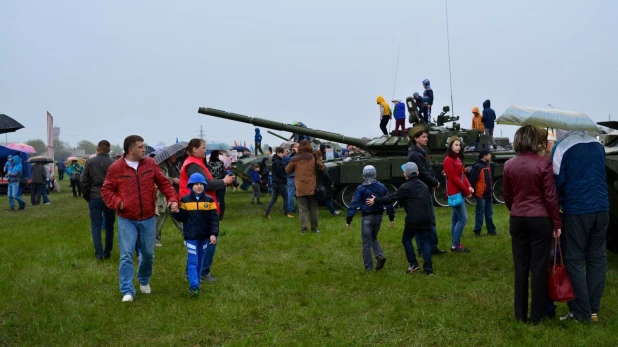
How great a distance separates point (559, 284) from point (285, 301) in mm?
2676

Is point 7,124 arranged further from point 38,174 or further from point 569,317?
point 38,174

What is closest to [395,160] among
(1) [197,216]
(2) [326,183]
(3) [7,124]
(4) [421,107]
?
(2) [326,183]

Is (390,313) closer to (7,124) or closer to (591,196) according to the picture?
(591,196)

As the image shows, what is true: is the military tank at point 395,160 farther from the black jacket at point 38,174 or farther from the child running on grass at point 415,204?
the child running on grass at point 415,204

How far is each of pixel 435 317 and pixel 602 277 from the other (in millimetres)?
1443

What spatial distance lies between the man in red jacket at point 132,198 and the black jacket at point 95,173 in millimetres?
2645

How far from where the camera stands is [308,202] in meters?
11.9

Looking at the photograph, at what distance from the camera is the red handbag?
17.8 feet

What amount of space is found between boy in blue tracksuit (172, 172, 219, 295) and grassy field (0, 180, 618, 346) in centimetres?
31

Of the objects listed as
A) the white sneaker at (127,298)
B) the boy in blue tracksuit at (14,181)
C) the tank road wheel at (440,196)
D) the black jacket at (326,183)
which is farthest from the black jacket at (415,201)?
the boy in blue tracksuit at (14,181)

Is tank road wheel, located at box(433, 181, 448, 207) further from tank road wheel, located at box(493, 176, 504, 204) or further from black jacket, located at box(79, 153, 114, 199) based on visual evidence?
black jacket, located at box(79, 153, 114, 199)

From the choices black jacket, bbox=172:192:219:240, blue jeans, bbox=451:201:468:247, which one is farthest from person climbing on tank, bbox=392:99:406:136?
black jacket, bbox=172:192:219:240

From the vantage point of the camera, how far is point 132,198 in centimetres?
→ 662

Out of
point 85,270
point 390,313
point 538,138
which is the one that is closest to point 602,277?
point 538,138
